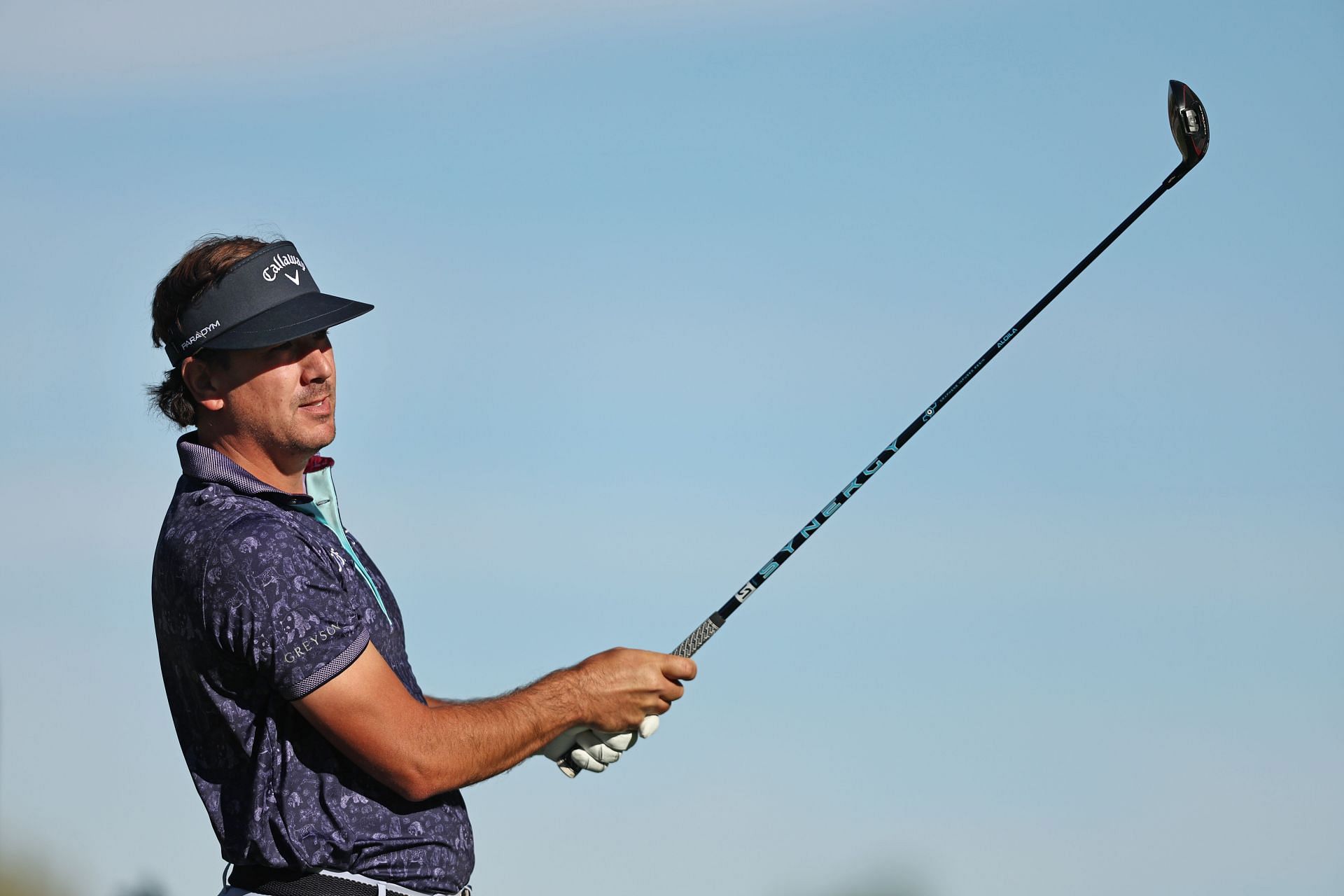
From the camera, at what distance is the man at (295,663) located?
152 inches

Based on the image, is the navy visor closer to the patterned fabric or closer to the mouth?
the mouth

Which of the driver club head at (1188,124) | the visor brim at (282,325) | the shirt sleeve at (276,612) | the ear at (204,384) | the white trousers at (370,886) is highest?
the driver club head at (1188,124)

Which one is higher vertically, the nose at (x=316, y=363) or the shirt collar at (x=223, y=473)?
the nose at (x=316, y=363)

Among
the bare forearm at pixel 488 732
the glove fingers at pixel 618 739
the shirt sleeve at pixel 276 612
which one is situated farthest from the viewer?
the glove fingers at pixel 618 739

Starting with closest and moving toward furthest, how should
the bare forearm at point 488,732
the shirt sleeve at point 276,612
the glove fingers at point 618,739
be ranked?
the shirt sleeve at point 276,612, the bare forearm at point 488,732, the glove fingers at point 618,739

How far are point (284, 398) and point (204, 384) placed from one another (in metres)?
0.27

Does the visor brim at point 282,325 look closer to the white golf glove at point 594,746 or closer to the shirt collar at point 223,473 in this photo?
the shirt collar at point 223,473

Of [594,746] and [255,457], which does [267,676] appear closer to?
[255,457]

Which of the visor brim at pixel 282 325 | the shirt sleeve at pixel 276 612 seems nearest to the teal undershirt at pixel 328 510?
the shirt sleeve at pixel 276 612

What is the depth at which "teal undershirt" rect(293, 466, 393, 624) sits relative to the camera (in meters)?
4.34

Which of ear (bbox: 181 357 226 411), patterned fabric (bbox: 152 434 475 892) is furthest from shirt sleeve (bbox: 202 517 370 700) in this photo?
ear (bbox: 181 357 226 411)

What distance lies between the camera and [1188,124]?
17.5 ft

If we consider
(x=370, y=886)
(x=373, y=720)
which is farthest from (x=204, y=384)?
(x=370, y=886)

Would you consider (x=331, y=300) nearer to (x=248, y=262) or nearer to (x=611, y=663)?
(x=248, y=262)
